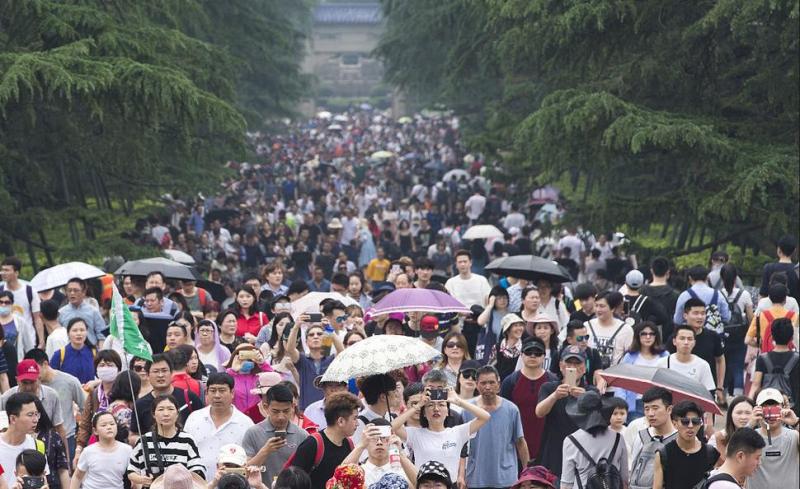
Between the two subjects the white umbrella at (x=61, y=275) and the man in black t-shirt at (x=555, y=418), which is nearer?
the man in black t-shirt at (x=555, y=418)

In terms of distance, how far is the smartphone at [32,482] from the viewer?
986 cm

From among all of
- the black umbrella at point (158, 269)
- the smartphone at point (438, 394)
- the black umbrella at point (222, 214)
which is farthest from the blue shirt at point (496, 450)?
the black umbrella at point (222, 214)

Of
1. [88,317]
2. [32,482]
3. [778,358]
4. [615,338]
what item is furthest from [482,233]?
[32,482]

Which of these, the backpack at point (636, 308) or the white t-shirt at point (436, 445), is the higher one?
the white t-shirt at point (436, 445)

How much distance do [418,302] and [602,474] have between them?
5110mm

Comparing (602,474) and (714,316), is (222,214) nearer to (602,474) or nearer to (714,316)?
(714,316)

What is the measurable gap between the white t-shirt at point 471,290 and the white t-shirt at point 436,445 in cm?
734

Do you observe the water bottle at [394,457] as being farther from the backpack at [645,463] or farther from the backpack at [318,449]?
the backpack at [645,463]

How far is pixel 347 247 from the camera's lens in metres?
28.4

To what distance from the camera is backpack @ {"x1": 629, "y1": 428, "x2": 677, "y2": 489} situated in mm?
10102

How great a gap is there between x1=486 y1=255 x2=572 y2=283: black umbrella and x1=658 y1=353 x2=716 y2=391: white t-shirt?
11.7ft

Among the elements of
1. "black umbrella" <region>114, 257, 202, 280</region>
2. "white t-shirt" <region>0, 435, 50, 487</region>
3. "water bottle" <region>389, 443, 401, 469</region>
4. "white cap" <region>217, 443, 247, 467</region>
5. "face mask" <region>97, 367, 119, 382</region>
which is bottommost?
"black umbrella" <region>114, 257, 202, 280</region>

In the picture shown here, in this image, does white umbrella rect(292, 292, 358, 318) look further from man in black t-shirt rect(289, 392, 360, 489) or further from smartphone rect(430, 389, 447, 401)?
man in black t-shirt rect(289, 392, 360, 489)

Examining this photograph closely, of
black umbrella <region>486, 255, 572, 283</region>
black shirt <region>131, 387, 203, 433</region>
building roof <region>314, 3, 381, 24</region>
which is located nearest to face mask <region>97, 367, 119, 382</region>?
black shirt <region>131, 387, 203, 433</region>
